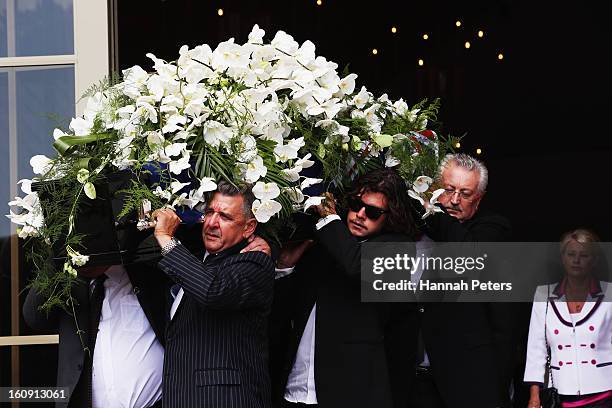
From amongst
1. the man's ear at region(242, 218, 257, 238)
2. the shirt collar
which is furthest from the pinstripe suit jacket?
the shirt collar

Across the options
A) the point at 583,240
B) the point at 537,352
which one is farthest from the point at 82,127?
the point at 583,240

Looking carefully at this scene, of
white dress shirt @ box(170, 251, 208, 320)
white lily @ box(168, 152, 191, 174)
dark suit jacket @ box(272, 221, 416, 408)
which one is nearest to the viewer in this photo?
white lily @ box(168, 152, 191, 174)

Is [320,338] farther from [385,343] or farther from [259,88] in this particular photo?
[259,88]

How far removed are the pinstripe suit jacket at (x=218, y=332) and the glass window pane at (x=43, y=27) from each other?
1.34 meters

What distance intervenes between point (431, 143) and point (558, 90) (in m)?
4.50

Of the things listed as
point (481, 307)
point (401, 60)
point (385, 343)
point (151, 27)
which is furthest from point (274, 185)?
point (401, 60)

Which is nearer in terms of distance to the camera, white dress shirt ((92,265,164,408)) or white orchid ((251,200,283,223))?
white orchid ((251,200,283,223))

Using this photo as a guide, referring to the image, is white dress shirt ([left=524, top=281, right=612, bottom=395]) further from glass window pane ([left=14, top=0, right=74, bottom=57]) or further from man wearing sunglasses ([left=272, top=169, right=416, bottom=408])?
glass window pane ([left=14, top=0, right=74, bottom=57])

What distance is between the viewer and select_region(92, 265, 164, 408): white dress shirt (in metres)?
3.59

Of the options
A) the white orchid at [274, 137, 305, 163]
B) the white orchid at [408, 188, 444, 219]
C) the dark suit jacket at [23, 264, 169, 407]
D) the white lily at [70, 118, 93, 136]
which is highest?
the white lily at [70, 118, 93, 136]

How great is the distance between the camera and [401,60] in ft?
26.9

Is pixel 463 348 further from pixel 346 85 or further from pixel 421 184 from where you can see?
pixel 346 85

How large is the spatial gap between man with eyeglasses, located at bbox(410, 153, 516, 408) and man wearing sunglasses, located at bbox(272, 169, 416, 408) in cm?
25

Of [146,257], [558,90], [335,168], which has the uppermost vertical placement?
[558,90]
